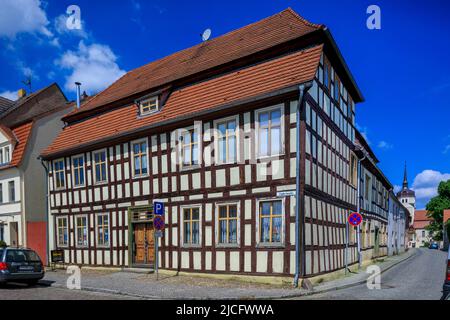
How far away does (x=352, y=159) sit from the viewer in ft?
69.8

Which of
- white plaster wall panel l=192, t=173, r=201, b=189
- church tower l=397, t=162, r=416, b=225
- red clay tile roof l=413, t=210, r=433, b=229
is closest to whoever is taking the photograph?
white plaster wall panel l=192, t=173, r=201, b=189

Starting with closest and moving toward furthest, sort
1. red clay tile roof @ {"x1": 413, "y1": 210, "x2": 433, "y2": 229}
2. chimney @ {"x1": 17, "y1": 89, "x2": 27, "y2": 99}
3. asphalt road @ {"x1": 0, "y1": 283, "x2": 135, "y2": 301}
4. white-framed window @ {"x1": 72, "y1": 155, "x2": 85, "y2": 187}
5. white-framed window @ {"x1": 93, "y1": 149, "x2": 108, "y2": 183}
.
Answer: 1. asphalt road @ {"x1": 0, "y1": 283, "x2": 135, "y2": 301}
2. white-framed window @ {"x1": 93, "y1": 149, "x2": 108, "y2": 183}
3. white-framed window @ {"x1": 72, "y1": 155, "x2": 85, "y2": 187}
4. chimney @ {"x1": 17, "y1": 89, "x2": 27, "y2": 99}
5. red clay tile roof @ {"x1": 413, "y1": 210, "x2": 433, "y2": 229}

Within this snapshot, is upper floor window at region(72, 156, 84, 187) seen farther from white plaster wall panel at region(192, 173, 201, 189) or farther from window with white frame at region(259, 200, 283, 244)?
window with white frame at region(259, 200, 283, 244)

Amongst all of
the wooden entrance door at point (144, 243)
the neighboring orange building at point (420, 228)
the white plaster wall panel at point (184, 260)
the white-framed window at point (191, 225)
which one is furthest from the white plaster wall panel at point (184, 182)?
the neighboring orange building at point (420, 228)

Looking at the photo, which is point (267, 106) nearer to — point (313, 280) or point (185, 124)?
point (185, 124)

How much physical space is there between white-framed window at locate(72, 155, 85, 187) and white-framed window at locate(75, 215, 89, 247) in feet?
5.61

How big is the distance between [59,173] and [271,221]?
13.4 metres

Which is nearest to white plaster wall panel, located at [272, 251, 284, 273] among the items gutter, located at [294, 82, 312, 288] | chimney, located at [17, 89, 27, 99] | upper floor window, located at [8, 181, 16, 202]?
gutter, located at [294, 82, 312, 288]

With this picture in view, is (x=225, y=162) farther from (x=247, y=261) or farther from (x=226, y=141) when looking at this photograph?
(x=247, y=261)

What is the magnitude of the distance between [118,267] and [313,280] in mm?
9162

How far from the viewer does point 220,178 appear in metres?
15.1

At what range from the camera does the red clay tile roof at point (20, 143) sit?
24.9m

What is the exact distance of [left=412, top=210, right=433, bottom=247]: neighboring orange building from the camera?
130m

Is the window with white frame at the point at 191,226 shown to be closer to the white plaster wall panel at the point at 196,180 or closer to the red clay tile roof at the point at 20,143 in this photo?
the white plaster wall panel at the point at 196,180
